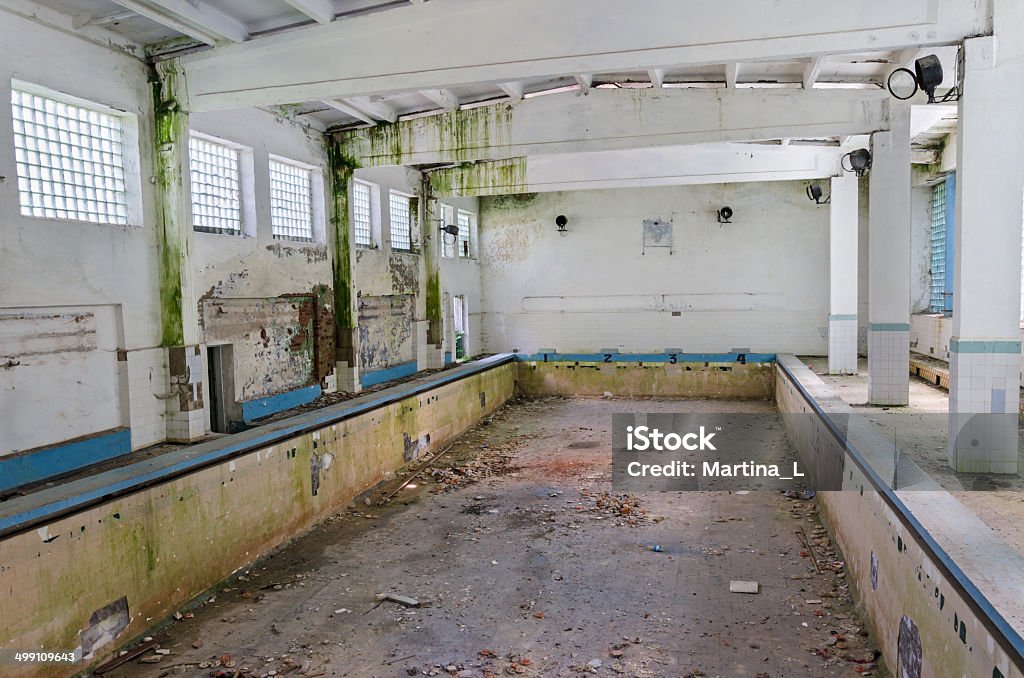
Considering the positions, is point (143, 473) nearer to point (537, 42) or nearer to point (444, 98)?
point (537, 42)

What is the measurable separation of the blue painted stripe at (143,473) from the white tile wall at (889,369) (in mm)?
6649

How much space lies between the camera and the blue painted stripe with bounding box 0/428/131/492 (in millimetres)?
6016

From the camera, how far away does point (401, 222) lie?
45.4 feet

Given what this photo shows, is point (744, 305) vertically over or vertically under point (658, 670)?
over

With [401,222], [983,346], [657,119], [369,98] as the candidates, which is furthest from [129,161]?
[983,346]

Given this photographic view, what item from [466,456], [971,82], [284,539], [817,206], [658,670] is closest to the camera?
[658,670]

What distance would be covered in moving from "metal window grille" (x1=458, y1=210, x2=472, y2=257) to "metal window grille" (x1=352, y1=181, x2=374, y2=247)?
474 cm

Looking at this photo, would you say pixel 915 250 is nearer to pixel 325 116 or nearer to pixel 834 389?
pixel 834 389

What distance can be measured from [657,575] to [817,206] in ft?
42.8

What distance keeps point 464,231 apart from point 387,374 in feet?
20.1

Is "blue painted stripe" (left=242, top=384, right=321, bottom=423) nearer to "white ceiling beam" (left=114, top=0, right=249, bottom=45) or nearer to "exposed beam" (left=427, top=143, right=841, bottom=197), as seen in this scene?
"white ceiling beam" (left=114, top=0, right=249, bottom=45)

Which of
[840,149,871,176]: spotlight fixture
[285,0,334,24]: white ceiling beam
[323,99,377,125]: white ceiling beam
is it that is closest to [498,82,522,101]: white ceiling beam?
[323,99,377,125]: white ceiling beam

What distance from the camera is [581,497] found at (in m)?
8.00

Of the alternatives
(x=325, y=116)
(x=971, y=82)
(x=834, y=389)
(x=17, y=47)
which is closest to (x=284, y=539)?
(x=17, y=47)
